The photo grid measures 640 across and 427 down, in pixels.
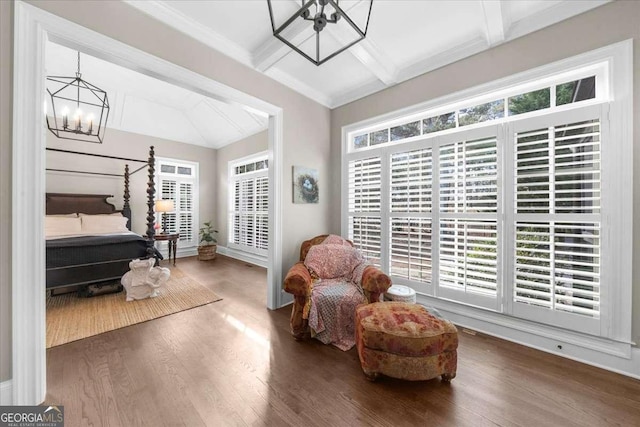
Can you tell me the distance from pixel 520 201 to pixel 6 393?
13.7 ft

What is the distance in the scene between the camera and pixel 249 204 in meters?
5.84

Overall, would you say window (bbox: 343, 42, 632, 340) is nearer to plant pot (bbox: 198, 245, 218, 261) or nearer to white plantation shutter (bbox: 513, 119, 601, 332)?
white plantation shutter (bbox: 513, 119, 601, 332)

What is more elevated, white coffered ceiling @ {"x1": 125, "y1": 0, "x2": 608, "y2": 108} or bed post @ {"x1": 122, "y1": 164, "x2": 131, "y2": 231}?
white coffered ceiling @ {"x1": 125, "y1": 0, "x2": 608, "y2": 108}

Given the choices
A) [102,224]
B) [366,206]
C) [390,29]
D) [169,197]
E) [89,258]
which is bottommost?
[89,258]

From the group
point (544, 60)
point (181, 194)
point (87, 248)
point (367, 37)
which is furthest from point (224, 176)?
point (544, 60)

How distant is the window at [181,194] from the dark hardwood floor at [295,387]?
409 cm

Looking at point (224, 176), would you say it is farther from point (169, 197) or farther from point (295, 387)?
point (295, 387)

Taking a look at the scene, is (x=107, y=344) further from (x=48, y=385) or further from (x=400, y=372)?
(x=400, y=372)

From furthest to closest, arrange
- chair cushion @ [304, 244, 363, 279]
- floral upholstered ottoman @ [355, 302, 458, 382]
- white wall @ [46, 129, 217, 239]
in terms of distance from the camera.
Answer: white wall @ [46, 129, 217, 239]
chair cushion @ [304, 244, 363, 279]
floral upholstered ottoman @ [355, 302, 458, 382]

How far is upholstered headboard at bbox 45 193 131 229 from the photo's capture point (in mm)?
4492

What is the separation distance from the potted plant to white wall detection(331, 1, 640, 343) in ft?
15.7

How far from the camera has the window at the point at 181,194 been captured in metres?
5.97

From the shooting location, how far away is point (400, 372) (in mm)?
1745

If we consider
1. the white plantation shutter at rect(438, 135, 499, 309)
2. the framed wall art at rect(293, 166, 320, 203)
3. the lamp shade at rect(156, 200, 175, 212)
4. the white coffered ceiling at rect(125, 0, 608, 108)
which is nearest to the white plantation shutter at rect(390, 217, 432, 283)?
the white plantation shutter at rect(438, 135, 499, 309)
